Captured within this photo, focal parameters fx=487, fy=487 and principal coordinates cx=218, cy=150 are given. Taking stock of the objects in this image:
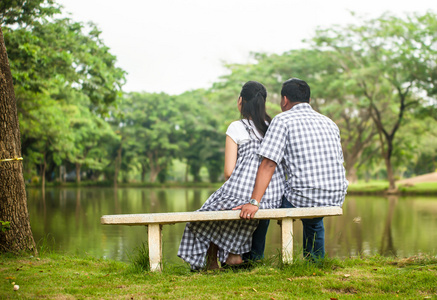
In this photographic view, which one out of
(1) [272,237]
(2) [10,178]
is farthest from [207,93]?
(2) [10,178]

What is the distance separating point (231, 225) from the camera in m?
3.79

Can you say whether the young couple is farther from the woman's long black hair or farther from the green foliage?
the green foliage

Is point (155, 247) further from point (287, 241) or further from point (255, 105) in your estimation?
point (255, 105)

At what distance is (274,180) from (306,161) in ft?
0.99

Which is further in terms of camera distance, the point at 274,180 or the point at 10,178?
the point at 10,178

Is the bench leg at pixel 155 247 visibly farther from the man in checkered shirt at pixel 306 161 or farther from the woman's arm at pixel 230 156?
the man in checkered shirt at pixel 306 161

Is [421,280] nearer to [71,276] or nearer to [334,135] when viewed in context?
[334,135]

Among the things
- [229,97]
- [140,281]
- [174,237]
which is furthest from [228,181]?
[229,97]

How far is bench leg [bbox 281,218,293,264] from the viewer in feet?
12.2

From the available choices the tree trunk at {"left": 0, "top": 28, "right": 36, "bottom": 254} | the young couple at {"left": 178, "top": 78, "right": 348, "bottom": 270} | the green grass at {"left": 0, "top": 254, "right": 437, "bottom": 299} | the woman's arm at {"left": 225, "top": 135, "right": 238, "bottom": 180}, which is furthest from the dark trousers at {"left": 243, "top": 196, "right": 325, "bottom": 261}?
the tree trunk at {"left": 0, "top": 28, "right": 36, "bottom": 254}

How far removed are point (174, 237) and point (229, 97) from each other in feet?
76.0

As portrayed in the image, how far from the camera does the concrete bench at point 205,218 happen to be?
356 centimetres

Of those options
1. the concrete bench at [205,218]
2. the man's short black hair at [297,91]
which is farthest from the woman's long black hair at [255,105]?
the concrete bench at [205,218]

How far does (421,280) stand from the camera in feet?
11.1
